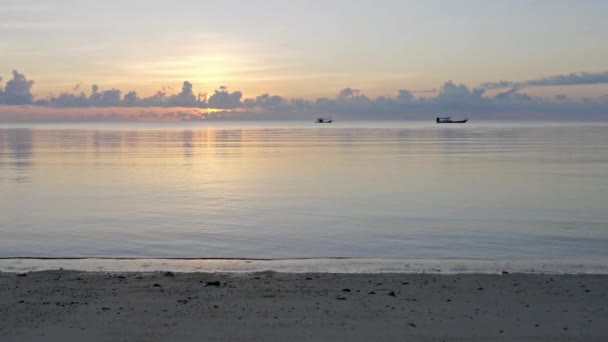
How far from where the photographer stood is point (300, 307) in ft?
28.2

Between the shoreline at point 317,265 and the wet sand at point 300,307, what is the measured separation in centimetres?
84

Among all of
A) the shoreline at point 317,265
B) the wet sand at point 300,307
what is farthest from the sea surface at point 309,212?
the wet sand at point 300,307

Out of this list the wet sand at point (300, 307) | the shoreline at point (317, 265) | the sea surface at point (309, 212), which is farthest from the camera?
the sea surface at point (309, 212)

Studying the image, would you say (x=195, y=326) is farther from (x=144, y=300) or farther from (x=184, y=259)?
(x=184, y=259)

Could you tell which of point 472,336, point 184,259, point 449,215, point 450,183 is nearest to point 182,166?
point 450,183

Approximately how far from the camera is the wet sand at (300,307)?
7.52m

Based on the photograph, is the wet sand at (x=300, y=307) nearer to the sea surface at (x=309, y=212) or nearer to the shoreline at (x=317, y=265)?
the shoreline at (x=317, y=265)

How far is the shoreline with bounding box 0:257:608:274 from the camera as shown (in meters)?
11.5

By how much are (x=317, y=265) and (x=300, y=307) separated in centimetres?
373

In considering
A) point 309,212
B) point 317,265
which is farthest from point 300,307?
point 309,212

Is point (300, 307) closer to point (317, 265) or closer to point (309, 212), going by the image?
point (317, 265)

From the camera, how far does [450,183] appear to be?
2902 cm

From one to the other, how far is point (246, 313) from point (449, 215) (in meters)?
12.6

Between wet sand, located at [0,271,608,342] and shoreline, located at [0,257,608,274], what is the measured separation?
835 mm
